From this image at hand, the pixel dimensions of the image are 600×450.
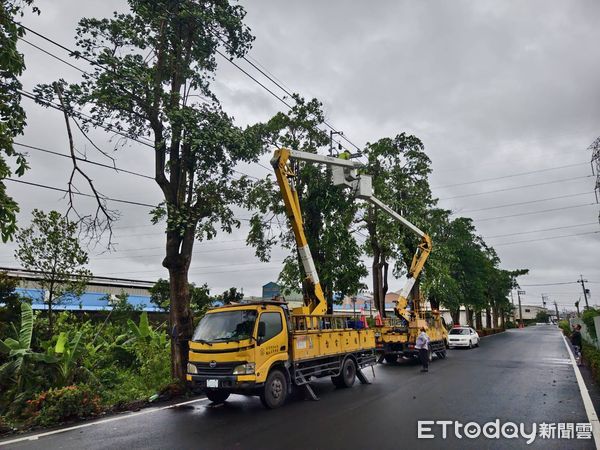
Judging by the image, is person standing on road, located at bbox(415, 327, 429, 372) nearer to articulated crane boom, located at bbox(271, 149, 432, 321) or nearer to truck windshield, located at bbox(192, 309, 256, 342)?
articulated crane boom, located at bbox(271, 149, 432, 321)

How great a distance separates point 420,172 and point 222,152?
18.1 m

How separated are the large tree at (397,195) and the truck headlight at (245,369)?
1713 cm

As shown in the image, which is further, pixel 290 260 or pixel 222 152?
pixel 290 260

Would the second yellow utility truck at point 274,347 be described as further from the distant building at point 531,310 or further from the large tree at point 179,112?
the distant building at point 531,310

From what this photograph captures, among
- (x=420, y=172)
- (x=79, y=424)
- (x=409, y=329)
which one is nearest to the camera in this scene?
(x=79, y=424)

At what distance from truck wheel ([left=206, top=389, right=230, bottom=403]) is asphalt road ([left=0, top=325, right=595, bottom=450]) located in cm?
17

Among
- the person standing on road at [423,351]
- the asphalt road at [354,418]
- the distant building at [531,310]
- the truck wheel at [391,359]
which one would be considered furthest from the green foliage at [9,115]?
the distant building at [531,310]

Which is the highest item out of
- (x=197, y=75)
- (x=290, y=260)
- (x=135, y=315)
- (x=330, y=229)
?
(x=197, y=75)

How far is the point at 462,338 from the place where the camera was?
29844 mm

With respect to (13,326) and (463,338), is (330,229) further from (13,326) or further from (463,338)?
(463,338)

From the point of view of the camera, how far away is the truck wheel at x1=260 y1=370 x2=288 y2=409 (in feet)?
31.6

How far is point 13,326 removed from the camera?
42.1 feet

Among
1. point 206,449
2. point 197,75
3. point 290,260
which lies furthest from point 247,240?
point 206,449

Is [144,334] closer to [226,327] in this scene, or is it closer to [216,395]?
[216,395]
